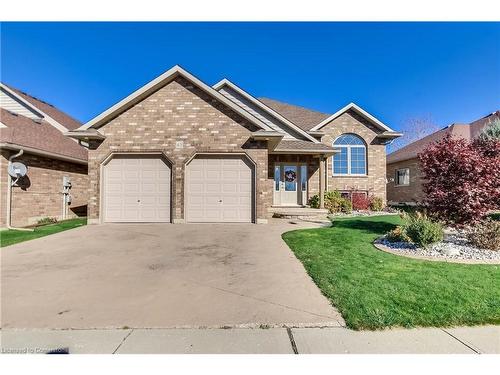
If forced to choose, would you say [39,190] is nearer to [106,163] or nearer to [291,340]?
[106,163]

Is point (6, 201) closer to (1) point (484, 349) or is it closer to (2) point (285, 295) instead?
(2) point (285, 295)

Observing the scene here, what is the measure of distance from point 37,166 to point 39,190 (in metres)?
1.09

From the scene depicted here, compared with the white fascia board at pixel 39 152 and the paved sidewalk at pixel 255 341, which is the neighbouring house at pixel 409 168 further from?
the white fascia board at pixel 39 152

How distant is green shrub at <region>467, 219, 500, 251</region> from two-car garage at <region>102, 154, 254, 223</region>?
733 centimetres

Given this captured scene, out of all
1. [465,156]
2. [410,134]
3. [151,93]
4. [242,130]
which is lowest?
[465,156]

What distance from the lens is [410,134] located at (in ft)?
133

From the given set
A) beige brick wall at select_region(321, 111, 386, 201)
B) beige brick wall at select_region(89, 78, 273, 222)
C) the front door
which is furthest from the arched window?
beige brick wall at select_region(89, 78, 273, 222)

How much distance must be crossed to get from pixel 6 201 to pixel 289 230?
11316mm

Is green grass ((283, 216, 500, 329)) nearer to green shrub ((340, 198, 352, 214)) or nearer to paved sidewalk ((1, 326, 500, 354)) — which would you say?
paved sidewalk ((1, 326, 500, 354))

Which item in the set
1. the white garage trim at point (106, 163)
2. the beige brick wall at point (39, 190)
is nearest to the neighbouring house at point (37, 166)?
the beige brick wall at point (39, 190)

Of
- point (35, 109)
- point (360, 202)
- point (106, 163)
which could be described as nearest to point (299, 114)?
point (360, 202)

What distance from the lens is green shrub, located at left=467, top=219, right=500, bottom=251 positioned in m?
6.64

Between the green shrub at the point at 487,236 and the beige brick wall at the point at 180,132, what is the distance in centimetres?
685

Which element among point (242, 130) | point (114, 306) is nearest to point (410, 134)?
point (242, 130)
